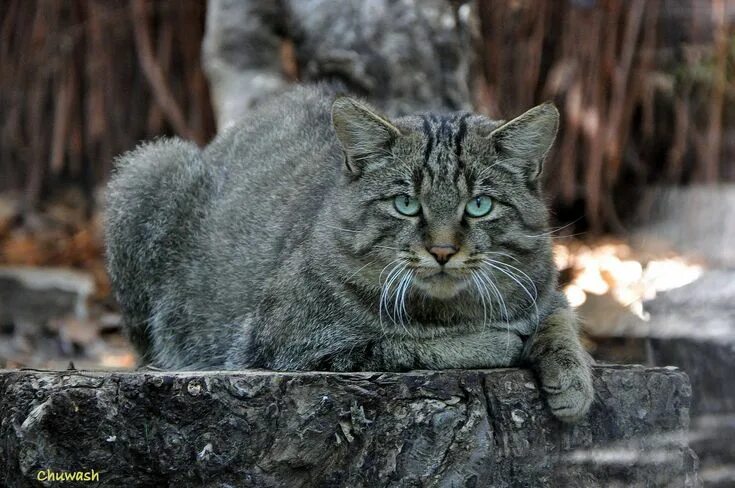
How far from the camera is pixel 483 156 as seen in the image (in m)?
3.74

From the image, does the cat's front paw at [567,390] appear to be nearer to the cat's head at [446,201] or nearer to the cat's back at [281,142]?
the cat's head at [446,201]

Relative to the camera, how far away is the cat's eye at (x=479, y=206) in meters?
3.65

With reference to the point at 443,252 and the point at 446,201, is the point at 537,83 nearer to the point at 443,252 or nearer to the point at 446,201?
the point at 446,201

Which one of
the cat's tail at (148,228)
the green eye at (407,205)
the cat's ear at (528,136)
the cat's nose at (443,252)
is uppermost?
the cat's ear at (528,136)

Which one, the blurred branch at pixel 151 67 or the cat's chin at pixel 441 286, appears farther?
the blurred branch at pixel 151 67

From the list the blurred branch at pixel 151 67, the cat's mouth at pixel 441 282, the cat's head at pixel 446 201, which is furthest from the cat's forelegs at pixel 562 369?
the blurred branch at pixel 151 67

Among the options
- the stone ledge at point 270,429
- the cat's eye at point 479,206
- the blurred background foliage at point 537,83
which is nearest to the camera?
the stone ledge at point 270,429

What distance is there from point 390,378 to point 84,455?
91cm

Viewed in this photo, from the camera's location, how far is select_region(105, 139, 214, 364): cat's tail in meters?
4.95

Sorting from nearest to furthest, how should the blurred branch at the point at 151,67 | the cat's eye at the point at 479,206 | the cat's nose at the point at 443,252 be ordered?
the cat's nose at the point at 443,252 < the cat's eye at the point at 479,206 < the blurred branch at the point at 151,67

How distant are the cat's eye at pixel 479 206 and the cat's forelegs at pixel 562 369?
0.46m

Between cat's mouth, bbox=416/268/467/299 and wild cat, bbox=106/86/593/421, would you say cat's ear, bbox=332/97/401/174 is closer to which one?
wild cat, bbox=106/86/593/421

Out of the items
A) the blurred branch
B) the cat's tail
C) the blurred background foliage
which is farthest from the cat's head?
the blurred branch

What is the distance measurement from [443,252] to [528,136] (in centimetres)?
57
